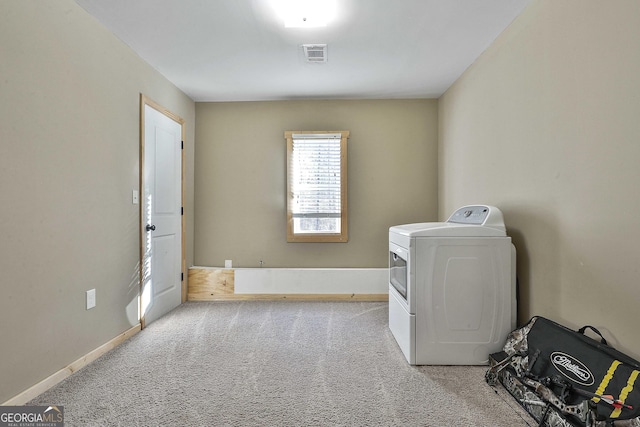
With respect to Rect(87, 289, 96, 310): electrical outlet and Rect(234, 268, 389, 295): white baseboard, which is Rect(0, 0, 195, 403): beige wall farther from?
Rect(234, 268, 389, 295): white baseboard

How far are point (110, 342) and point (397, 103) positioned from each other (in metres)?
3.83

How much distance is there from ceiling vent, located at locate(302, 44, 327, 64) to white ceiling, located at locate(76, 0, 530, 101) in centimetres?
5

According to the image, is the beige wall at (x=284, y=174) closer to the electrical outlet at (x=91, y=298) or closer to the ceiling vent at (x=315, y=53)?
the ceiling vent at (x=315, y=53)

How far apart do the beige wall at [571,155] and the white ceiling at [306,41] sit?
394mm

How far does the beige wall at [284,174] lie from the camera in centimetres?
385

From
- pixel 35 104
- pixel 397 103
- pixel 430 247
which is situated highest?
pixel 397 103

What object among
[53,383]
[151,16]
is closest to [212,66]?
[151,16]

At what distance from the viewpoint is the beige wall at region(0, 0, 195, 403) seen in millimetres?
1650

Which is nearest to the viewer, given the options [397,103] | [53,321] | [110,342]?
[53,321]

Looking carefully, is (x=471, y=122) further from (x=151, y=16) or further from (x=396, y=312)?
(x=151, y=16)

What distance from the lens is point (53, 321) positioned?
190 centimetres

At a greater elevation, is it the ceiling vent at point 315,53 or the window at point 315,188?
the ceiling vent at point 315,53

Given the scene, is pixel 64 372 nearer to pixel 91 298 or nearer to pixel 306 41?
pixel 91 298

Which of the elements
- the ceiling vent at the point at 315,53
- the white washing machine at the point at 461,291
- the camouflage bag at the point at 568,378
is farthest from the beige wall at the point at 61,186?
the camouflage bag at the point at 568,378
